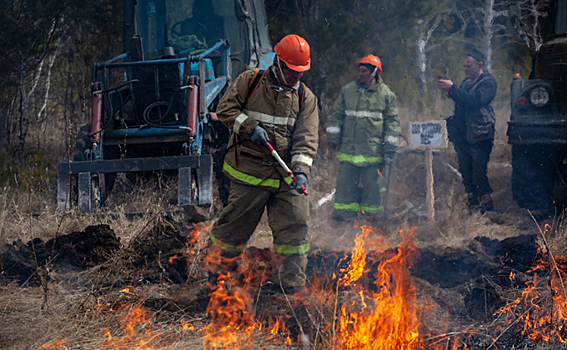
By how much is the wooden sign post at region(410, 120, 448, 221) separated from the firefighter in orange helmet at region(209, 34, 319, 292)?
2903mm

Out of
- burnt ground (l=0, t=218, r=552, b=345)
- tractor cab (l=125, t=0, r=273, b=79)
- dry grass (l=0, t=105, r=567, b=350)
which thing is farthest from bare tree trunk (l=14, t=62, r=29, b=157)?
burnt ground (l=0, t=218, r=552, b=345)

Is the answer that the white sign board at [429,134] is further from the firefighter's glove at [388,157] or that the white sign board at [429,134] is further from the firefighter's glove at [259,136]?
the firefighter's glove at [259,136]

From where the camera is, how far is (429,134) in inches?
241

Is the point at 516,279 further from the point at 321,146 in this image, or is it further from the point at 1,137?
the point at 1,137

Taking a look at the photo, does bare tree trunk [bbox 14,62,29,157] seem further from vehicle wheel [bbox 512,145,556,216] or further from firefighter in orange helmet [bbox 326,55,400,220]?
vehicle wheel [bbox 512,145,556,216]

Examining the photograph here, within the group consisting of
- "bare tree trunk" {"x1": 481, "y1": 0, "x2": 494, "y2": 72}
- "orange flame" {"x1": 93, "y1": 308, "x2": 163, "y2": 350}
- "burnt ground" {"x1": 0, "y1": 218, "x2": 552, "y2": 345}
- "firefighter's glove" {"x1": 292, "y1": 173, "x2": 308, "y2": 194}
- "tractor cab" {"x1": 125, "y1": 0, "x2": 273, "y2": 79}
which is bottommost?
"orange flame" {"x1": 93, "y1": 308, "x2": 163, "y2": 350}

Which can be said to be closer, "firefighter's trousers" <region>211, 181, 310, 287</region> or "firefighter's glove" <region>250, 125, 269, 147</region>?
"firefighter's glove" <region>250, 125, 269, 147</region>

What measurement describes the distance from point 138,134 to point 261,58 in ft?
7.38

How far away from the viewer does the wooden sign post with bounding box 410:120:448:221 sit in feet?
19.5

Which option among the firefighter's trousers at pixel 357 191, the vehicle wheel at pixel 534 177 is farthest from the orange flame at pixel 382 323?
the vehicle wheel at pixel 534 177

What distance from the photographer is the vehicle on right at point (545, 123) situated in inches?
203

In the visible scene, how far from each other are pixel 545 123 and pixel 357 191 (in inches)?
87.6

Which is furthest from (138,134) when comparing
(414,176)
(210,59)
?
(414,176)

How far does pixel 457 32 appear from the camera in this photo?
572 inches
